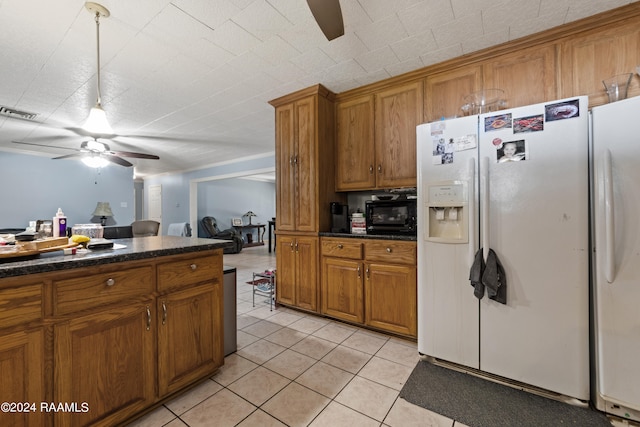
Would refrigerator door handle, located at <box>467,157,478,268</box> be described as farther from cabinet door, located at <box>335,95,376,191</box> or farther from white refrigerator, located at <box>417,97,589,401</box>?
cabinet door, located at <box>335,95,376,191</box>

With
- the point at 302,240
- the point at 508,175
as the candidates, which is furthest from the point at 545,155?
the point at 302,240

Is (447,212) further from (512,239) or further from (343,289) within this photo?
(343,289)

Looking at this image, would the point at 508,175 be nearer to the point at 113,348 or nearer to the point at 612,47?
the point at 612,47

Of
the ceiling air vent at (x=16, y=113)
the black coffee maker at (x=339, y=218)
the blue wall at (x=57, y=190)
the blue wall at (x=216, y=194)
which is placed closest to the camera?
the black coffee maker at (x=339, y=218)

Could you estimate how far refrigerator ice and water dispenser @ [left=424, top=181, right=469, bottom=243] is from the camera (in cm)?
187

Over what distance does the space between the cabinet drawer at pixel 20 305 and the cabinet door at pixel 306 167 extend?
81.9 inches

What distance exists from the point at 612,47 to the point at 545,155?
3.54ft

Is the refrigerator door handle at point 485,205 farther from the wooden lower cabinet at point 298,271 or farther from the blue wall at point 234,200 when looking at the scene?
the blue wall at point 234,200

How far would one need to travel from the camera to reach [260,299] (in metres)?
3.53

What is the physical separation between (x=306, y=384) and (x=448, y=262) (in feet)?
4.15

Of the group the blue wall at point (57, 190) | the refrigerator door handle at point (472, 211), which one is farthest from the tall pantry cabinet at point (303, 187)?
the blue wall at point (57, 190)

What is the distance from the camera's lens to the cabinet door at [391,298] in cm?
230

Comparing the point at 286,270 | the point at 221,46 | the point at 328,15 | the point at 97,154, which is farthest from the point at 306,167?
the point at 97,154

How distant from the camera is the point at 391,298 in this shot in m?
2.41
